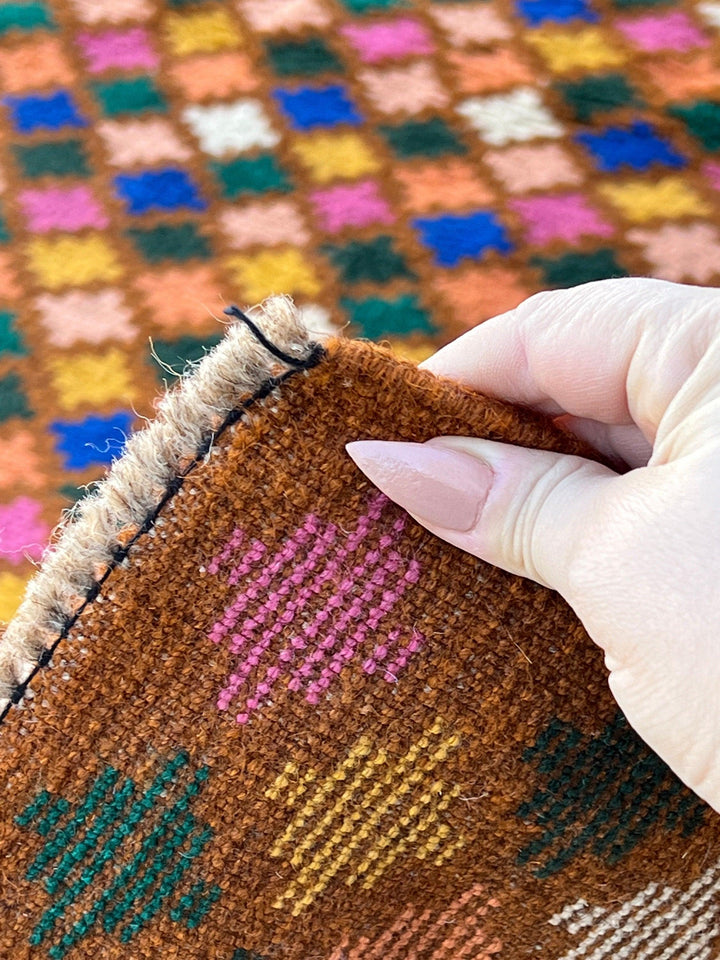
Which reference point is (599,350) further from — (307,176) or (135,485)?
(307,176)

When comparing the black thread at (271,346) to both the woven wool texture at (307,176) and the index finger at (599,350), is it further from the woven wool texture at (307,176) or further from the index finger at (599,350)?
the woven wool texture at (307,176)

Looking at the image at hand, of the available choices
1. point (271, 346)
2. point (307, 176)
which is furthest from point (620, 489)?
point (307, 176)

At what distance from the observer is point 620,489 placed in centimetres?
46

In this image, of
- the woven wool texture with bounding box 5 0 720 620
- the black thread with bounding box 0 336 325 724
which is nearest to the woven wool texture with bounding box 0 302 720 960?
the black thread with bounding box 0 336 325 724

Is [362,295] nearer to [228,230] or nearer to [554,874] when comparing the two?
[228,230]

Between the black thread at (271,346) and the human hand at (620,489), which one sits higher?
the black thread at (271,346)

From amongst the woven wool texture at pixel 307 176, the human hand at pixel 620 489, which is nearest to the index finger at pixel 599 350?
the human hand at pixel 620 489

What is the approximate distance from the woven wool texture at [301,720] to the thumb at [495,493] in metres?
0.02

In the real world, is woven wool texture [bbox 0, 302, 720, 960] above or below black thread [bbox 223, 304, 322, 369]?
below

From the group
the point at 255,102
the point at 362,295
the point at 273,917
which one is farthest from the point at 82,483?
the point at 255,102

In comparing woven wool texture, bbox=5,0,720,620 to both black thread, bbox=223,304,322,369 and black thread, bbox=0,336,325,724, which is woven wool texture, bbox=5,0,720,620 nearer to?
black thread, bbox=0,336,325,724

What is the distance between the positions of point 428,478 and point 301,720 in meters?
0.15

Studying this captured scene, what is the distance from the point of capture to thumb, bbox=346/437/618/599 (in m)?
0.49

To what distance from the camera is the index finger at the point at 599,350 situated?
18.6 inches
